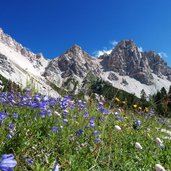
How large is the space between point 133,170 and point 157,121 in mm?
4985

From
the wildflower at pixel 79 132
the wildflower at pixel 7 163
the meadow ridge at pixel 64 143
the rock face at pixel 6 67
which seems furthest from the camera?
the rock face at pixel 6 67

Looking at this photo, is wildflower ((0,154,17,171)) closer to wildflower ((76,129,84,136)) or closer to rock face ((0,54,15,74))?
wildflower ((76,129,84,136))

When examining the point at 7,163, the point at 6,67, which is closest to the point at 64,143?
the point at 7,163

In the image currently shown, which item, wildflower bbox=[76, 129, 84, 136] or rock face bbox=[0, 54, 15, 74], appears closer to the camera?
wildflower bbox=[76, 129, 84, 136]

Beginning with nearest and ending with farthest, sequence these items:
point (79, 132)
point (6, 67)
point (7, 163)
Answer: point (7, 163), point (79, 132), point (6, 67)

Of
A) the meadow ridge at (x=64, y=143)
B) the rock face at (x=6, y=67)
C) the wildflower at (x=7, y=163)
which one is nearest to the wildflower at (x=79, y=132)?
the meadow ridge at (x=64, y=143)

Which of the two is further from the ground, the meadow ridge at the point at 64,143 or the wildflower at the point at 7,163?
the meadow ridge at the point at 64,143

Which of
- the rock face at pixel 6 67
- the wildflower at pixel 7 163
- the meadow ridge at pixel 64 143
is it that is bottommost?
the wildflower at pixel 7 163

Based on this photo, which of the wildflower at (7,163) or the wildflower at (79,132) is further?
the wildflower at (79,132)

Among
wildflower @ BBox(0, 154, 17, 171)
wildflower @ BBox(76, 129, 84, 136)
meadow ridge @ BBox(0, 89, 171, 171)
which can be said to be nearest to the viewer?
wildflower @ BBox(0, 154, 17, 171)

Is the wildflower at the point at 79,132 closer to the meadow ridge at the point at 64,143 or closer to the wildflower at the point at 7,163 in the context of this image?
the meadow ridge at the point at 64,143

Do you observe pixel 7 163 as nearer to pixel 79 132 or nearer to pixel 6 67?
pixel 79 132

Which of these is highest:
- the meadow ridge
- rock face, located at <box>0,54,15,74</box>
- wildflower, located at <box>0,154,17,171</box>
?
rock face, located at <box>0,54,15,74</box>

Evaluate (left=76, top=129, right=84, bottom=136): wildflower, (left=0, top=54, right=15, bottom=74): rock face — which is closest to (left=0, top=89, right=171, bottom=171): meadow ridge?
(left=76, top=129, right=84, bottom=136): wildflower
